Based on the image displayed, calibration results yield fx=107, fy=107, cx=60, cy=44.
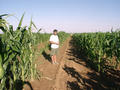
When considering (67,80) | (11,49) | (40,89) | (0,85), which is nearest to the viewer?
(0,85)

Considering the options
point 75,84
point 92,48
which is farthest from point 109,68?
point 75,84

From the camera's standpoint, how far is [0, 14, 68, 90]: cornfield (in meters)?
2.06

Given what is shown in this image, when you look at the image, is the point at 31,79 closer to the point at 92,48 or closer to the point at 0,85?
the point at 0,85

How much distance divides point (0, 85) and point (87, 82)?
2701 mm

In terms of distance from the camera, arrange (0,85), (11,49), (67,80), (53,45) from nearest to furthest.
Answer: (0,85)
(11,49)
(67,80)
(53,45)

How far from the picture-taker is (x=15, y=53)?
232cm

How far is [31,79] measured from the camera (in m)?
3.65

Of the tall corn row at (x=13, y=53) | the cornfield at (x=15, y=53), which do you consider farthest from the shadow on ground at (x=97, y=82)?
the tall corn row at (x=13, y=53)

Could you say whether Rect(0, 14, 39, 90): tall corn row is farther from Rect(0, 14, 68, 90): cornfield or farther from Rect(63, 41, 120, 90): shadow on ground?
Rect(63, 41, 120, 90): shadow on ground

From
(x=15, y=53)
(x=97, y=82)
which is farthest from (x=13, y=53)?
(x=97, y=82)

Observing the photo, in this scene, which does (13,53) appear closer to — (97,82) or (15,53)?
(15,53)

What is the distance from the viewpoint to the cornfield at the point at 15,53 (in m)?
2.06

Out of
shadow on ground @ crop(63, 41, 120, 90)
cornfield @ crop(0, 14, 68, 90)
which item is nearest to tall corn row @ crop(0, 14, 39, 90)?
cornfield @ crop(0, 14, 68, 90)

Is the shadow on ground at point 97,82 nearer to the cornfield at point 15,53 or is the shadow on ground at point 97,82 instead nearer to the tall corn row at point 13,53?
the cornfield at point 15,53
